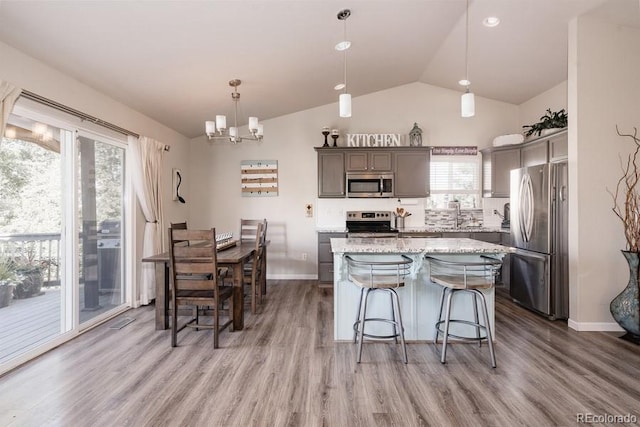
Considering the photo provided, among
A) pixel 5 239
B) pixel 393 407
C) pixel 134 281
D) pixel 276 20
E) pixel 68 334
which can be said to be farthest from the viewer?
pixel 134 281

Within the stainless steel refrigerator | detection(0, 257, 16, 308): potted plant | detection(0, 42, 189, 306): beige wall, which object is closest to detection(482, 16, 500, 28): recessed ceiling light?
the stainless steel refrigerator

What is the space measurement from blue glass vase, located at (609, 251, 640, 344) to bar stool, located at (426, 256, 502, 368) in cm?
132

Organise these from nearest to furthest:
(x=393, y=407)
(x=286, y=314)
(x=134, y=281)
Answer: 1. (x=393, y=407)
2. (x=286, y=314)
3. (x=134, y=281)

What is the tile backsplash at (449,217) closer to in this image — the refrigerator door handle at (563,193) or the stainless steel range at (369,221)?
the stainless steel range at (369,221)

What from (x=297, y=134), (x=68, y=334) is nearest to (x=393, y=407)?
(x=68, y=334)

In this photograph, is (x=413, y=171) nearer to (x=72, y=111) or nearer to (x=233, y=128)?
(x=233, y=128)

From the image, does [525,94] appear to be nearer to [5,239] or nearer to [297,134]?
[297,134]

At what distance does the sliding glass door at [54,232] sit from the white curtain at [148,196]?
22cm

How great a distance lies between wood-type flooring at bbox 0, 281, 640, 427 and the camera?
185 cm

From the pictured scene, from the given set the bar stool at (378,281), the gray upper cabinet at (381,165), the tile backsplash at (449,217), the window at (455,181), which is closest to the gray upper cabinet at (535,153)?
the window at (455,181)

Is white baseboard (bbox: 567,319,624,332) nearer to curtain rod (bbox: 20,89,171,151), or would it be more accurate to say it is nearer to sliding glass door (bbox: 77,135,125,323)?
sliding glass door (bbox: 77,135,125,323)

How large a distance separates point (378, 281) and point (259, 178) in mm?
3532

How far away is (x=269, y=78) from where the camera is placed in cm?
384

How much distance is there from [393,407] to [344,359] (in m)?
0.66
